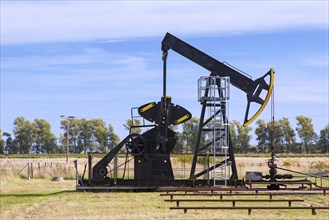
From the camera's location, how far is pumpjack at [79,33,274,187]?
67.7 feet

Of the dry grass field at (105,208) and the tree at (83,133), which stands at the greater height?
the tree at (83,133)

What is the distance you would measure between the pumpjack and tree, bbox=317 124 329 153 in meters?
69.7

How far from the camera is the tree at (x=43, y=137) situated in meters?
89.4

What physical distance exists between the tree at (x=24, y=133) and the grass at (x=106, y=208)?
6790 cm

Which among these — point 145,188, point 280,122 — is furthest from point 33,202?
point 280,122

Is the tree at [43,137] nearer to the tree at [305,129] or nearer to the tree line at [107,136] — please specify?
the tree line at [107,136]

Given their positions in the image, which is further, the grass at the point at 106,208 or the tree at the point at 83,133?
the tree at the point at 83,133

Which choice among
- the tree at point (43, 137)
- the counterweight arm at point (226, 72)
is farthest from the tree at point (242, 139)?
the counterweight arm at point (226, 72)

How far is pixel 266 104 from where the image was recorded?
20.4 metres

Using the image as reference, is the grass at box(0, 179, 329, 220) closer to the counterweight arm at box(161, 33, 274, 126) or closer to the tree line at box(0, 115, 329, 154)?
the counterweight arm at box(161, 33, 274, 126)

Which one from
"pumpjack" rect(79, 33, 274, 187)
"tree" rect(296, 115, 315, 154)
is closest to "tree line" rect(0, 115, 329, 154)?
"tree" rect(296, 115, 315, 154)

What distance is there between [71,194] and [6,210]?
4079 millimetres

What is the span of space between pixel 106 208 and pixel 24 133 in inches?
2950

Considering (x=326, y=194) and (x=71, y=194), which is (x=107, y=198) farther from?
(x=326, y=194)
